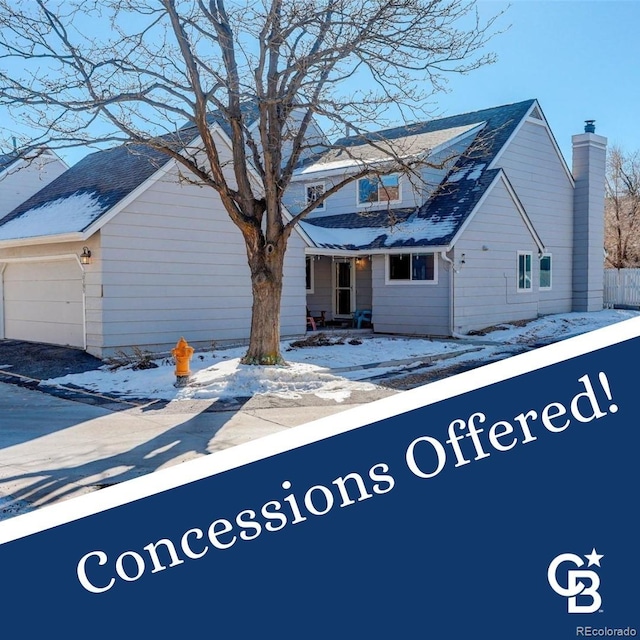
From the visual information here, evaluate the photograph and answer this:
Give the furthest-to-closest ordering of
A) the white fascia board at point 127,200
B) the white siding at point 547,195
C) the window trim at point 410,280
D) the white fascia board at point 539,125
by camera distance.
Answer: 1. the white siding at point 547,195
2. the white fascia board at point 539,125
3. the window trim at point 410,280
4. the white fascia board at point 127,200

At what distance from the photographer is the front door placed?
20872 mm

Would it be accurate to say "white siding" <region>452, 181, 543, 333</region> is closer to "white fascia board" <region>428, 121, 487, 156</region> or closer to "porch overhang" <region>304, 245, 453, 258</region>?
"porch overhang" <region>304, 245, 453, 258</region>

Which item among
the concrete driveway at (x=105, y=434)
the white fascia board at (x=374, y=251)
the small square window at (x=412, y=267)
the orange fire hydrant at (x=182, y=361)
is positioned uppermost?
the white fascia board at (x=374, y=251)

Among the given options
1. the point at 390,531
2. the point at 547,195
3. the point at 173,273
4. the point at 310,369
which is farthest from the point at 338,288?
the point at 390,531

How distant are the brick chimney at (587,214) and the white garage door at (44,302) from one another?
57.0 ft

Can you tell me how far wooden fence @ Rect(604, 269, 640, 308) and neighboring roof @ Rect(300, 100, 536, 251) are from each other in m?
8.89

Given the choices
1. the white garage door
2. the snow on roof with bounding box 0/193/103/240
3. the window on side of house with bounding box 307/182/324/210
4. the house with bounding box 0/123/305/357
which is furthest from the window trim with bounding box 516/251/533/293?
the white garage door

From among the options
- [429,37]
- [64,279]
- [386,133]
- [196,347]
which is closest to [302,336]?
[196,347]

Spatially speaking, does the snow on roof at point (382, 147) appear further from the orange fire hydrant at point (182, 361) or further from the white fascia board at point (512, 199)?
the orange fire hydrant at point (182, 361)

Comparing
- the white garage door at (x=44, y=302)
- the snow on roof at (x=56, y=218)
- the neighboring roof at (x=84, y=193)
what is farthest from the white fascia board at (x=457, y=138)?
the white garage door at (x=44, y=302)

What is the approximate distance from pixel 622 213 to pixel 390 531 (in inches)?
1443

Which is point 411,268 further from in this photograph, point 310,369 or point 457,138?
point 310,369

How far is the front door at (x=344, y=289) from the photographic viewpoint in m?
20.9

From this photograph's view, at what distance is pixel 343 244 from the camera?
18.5 metres
